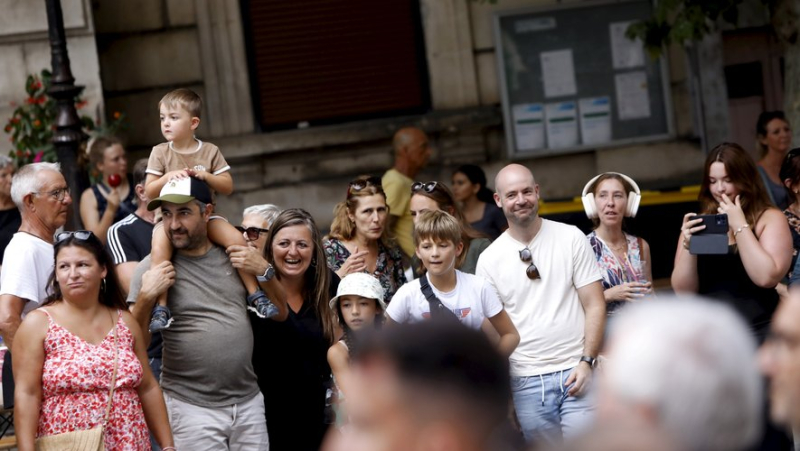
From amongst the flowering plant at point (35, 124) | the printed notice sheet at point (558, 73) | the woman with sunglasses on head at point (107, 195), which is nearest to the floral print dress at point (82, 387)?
the woman with sunglasses on head at point (107, 195)

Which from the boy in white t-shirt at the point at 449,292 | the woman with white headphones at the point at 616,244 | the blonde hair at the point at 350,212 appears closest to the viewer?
the boy in white t-shirt at the point at 449,292

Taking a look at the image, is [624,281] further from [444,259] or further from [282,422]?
[282,422]

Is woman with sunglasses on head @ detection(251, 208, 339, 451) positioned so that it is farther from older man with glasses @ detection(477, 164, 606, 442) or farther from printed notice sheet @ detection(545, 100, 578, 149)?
printed notice sheet @ detection(545, 100, 578, 149)

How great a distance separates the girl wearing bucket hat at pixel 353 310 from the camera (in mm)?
6855

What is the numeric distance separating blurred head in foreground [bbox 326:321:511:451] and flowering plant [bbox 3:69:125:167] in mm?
9184

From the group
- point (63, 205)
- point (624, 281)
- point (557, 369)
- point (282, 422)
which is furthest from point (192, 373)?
point (624, 281)

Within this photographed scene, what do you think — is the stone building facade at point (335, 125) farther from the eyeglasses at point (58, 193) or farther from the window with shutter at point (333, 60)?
the eyeglasses at point (58, 193)

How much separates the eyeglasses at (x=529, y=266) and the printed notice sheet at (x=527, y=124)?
6.75m

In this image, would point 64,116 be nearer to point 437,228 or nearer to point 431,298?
point 437,228

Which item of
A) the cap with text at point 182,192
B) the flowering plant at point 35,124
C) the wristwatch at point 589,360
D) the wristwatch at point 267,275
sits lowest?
the wristwatch at point 589,360

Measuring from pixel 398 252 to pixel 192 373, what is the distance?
6.69 feet

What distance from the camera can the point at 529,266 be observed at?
7.15 m

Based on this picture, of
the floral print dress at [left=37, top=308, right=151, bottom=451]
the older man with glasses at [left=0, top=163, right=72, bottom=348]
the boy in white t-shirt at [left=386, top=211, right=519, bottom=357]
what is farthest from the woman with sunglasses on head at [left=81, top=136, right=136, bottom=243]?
the floral print dress at [left=37, top=308, right=151, bottom=451]

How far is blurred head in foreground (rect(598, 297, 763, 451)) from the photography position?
8.22ft
